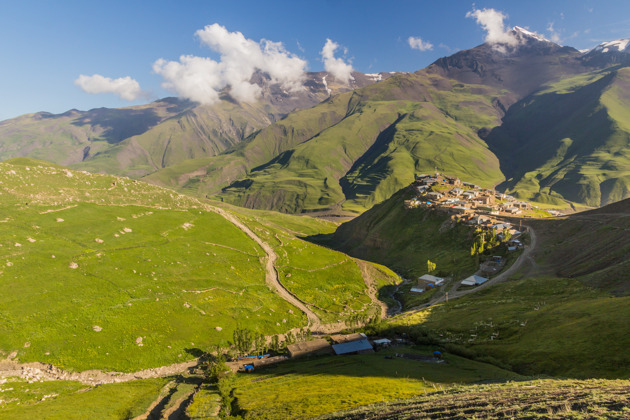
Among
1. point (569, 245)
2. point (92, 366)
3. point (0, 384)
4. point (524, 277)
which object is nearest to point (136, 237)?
point (92, 366)

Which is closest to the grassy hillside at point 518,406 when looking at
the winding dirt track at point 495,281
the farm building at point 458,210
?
the winding dirt track at point 495,281

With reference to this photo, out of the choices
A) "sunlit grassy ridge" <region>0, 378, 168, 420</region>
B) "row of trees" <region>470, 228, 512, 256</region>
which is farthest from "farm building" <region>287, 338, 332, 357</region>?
"row of trees" <region>470, 228, 512, 256</region>

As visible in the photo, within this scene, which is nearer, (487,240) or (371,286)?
(487,240)

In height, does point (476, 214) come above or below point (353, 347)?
above

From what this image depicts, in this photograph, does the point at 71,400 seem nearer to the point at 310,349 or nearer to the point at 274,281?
the point at 310,349

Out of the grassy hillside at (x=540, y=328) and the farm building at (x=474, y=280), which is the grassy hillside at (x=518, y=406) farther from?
the farm building at (x=474, y=280)

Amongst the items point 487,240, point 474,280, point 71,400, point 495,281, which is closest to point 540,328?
point 495,281
